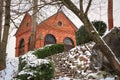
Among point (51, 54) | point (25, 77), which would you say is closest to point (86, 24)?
point (25, 77)

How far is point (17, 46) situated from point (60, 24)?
6.68m

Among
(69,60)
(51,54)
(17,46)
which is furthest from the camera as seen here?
(17,46)

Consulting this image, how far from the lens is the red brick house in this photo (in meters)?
40.1

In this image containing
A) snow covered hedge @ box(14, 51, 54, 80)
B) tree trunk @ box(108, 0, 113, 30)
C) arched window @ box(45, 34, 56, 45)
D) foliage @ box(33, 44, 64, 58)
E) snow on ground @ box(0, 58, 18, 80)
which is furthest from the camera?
arched window @ box(45, 34, 56, 45)

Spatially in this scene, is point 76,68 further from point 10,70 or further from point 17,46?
point 17,46

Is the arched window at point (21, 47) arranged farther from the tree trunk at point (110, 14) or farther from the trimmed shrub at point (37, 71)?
the trimmed shrub at point (37, 71)

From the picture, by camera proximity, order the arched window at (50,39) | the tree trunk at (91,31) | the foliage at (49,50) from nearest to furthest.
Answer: the tree trunk at (91,31)
the foliage at (49,50)
the arched window at (50,39)

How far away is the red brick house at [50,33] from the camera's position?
40.1m

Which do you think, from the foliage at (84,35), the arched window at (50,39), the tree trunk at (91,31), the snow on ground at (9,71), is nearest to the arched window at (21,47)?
the arched window at (50,39)

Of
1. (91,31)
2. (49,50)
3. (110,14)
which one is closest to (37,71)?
(91,31)

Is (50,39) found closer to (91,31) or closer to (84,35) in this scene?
(84,35)

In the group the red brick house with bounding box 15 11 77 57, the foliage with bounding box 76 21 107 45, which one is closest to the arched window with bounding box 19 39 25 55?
the red brick house with bounding box 15 11 77 57

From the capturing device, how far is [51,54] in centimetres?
2039

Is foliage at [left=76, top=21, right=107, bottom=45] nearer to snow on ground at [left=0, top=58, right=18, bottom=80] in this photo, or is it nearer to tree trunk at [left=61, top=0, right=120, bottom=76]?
snow on ground at [left=0, top=58, right=18, bottom=80]
